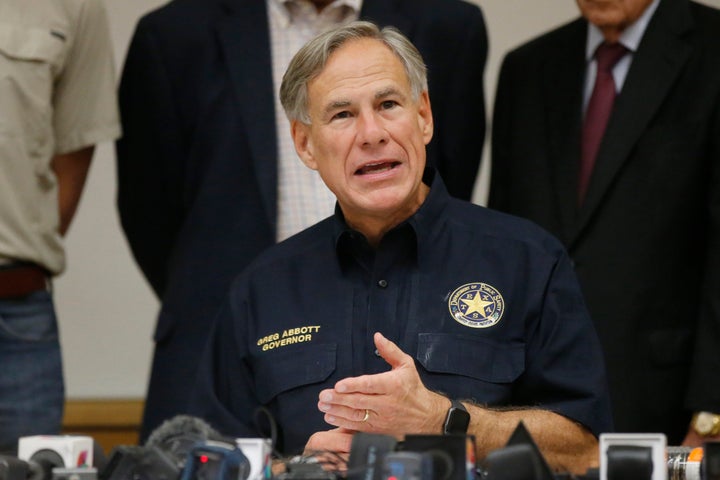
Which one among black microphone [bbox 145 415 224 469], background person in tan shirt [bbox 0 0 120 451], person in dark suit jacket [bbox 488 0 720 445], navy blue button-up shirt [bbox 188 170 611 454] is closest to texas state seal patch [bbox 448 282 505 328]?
navy blue button-up shirt [bbox 188 170 611 454]

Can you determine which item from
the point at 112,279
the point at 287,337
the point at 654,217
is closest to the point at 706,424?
the point at 654,217

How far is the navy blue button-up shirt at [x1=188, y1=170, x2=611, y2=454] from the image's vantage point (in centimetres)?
325

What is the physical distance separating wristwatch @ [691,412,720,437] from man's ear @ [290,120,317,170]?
1.18 metres

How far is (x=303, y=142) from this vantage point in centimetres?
361

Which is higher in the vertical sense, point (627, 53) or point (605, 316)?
point (627, 53)

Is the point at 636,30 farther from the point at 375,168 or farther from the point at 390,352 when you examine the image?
the point at 390,352

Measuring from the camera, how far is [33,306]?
387 cm

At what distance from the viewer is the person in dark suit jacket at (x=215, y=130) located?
4156mm

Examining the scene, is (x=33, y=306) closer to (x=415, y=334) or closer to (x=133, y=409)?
(x=415, y=334)

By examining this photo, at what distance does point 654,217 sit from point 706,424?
543 millimetres

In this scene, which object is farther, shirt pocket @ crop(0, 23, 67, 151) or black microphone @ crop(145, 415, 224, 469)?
shirt pocket @ crop(0, 23, 67, 151)

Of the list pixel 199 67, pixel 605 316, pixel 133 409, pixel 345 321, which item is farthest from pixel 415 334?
pixel 133 409

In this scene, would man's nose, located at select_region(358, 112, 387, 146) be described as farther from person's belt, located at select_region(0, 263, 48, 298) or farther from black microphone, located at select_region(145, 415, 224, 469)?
person's belt, located at select_region(0, 263, 48, 298)

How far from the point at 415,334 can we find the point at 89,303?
2570 millimetres
